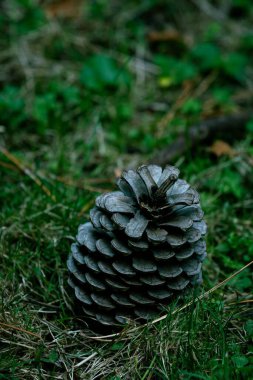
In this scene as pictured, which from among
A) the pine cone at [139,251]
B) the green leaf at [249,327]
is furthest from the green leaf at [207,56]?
the green leaf at [249,327]

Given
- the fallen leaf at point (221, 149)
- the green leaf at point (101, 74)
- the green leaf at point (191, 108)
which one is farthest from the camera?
the green leaf at point (101, 74)

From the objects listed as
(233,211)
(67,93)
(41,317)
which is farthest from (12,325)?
(67,93)

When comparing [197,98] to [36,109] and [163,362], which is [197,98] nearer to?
[36,109]

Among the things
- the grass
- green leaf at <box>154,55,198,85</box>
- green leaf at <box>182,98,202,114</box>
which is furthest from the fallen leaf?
green leaf at <box>154,55,198,85</box>

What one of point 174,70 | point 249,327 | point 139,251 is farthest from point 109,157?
point 249,327

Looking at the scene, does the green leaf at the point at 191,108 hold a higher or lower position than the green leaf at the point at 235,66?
lower

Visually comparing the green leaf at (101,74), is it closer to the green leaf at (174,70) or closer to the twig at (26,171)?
the green leaf at (174,70)

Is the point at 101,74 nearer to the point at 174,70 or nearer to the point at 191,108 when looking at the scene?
the point at 174,70
